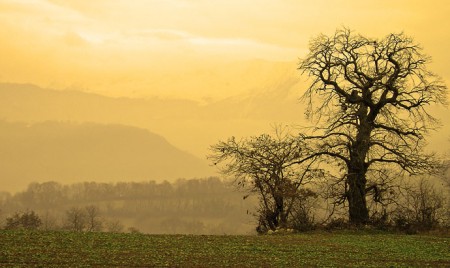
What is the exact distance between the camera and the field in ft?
68.2

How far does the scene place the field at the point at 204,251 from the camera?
20.8m

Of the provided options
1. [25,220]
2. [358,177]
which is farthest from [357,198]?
[25,220]

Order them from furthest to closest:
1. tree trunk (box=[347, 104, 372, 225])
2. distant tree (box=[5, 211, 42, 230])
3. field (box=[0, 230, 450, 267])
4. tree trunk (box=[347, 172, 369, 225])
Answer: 1. distant tree (box=[5, 211, 42, 230])
2. tree trunk (box=[347, 104, 372, 225])
3. tree trunk (box=[347, 172, 369, 225])
4. field (box=[0, 230, 450, 267])

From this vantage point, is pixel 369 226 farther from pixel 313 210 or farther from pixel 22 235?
pixel 22 235

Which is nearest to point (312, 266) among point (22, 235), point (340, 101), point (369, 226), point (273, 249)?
point (273, 249)

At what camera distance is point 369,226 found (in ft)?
131

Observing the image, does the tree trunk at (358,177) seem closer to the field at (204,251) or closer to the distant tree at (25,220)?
the field at (204,251)

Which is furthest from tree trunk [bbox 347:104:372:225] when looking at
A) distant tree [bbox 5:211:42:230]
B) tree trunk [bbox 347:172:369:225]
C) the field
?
distant tree [bbox 5:211:42:230]

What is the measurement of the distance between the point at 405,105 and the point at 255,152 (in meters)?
11.8

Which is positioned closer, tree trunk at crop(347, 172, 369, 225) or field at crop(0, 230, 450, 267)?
field at crop(0, 230, 450, 267)

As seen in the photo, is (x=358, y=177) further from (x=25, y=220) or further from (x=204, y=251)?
(x=25, y=220)

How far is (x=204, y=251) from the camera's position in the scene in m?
24.1

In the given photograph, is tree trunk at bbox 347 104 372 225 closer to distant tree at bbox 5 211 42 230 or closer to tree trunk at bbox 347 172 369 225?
tree trunk at bbox 347 172 369 225

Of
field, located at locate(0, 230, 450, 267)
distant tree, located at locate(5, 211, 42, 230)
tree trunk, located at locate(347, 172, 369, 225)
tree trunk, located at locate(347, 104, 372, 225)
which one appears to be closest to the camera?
field, located at locate(0, 230, 450, 267)
